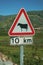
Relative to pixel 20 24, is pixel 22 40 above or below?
below

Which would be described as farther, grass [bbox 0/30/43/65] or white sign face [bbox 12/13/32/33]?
grass [bbox 0/30/43/65]

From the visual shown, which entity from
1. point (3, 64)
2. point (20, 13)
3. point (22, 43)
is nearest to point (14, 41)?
point (22, 43)

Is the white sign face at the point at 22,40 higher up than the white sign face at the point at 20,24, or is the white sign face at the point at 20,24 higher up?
the white sign face at the point at 20,24

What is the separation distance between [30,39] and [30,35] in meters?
0.12

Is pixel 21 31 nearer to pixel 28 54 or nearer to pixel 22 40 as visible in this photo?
pixel 22 40

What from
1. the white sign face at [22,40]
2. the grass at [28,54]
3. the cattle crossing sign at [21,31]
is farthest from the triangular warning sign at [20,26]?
the grass at [28,54]

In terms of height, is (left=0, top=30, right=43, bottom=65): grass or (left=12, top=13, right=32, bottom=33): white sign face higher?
(left=12, top=13, right=32, bottom=33): white sign face

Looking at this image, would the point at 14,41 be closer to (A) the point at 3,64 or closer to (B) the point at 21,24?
(B) the point at 21,24

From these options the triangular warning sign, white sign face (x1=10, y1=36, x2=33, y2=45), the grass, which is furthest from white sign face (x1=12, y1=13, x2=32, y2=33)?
the grass

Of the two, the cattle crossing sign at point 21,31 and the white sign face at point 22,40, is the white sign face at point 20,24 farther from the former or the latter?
the white sign face at point 22,40

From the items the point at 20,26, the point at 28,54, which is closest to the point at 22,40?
the point at 20,26

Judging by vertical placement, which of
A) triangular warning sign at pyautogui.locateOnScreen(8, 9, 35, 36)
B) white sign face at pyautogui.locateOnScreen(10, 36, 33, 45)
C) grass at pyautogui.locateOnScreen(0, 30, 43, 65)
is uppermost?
triangular warning sign at pyautogui.locateOnScreen(8, 9, 35, 36)

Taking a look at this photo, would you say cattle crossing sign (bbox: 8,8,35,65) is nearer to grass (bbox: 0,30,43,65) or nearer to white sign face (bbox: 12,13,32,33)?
white sign face (bbox: 12,13,32,33)

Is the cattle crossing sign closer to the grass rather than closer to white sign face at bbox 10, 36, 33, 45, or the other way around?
white sign face at bbox 10, 36, 33, 45
